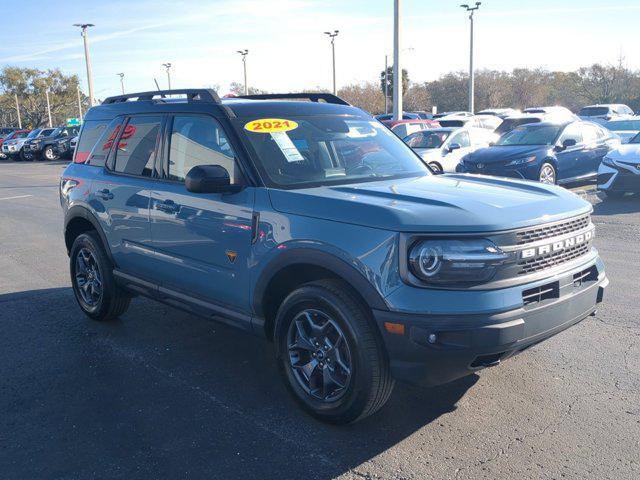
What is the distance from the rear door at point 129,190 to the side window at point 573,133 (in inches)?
416

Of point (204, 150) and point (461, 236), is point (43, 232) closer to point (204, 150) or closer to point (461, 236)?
point (204, 150)

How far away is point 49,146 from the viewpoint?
35.6m

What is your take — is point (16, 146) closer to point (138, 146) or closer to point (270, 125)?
point (138, 146)

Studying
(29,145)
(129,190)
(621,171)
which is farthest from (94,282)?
(29,145)

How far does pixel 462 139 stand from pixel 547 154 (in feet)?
10.9

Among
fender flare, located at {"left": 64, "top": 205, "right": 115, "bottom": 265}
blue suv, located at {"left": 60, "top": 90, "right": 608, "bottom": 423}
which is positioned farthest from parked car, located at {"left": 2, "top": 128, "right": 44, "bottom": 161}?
blue suv, located at {"left": 60, "top": 90, "right": 608, "bottom": 423}

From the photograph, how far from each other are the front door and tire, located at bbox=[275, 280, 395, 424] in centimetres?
45

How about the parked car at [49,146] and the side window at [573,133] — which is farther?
the parked car at [49,146]

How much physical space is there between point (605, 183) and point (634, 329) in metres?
7.36

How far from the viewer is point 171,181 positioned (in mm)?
4688

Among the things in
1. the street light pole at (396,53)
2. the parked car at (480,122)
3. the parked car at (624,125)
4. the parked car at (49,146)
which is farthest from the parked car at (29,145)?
the parked car at (624,125)

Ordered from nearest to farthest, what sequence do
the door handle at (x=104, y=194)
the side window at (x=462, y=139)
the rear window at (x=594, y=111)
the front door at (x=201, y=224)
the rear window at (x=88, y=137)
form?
the front door at (x=201, y=224) → the door handle at (x=104, y=194) → the rear window at (x=88, y=137) → the side window at (x=462, y=139) → the rear window at (x=594, y=111)

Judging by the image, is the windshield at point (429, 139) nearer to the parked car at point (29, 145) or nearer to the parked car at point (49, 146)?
the parked car at point (49, 146)

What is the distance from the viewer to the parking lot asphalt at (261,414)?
327 centimetres
